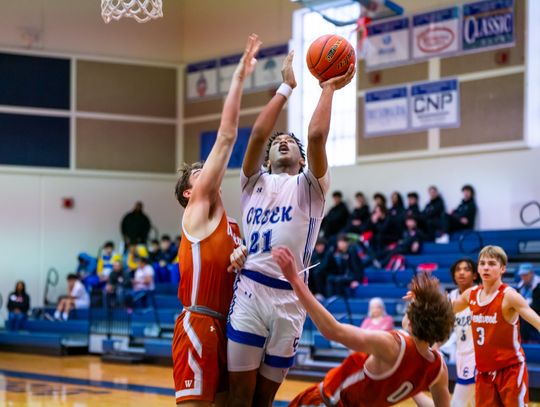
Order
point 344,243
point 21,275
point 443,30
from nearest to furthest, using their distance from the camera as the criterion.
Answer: point 344,243 < point 443,30 < point 21,275

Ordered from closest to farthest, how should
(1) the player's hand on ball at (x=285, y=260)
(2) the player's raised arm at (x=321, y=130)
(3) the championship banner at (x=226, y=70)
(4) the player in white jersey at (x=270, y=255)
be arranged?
(1) the player's hand on ball at (x=285, y=260)
(2) the player's raised arm at (x=321, y=130)
(4) the player in white jersey at (x=270, y=255)
(3) the championship banner at (x=226, y=70)

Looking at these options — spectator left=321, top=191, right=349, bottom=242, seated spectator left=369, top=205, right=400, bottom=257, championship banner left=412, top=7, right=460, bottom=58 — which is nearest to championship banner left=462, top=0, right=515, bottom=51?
championship banner left=412, top=7, right=460, bottom=58

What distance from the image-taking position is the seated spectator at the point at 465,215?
16281 millimetres

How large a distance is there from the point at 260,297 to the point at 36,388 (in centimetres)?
819

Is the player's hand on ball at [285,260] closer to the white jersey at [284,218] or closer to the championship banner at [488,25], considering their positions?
the white jersey at [284,218]

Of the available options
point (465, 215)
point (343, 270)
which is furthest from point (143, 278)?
point (465, 215)

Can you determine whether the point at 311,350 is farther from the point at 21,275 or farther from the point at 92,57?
the point at 92,57

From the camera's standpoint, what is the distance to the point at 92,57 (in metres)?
22.2

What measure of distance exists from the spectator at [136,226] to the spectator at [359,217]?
615 centimetres

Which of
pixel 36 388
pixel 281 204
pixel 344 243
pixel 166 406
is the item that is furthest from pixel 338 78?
pixel 344 243

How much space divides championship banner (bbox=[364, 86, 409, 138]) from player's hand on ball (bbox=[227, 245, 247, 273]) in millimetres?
13487

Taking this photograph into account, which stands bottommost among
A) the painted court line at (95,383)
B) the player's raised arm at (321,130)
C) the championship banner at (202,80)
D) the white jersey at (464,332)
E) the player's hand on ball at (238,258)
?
the painted court line at (95,383)

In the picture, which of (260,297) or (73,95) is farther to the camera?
(73,95)

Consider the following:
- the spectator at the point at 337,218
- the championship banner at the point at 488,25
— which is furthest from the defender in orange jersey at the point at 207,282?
the spectator at the point at 337,218
